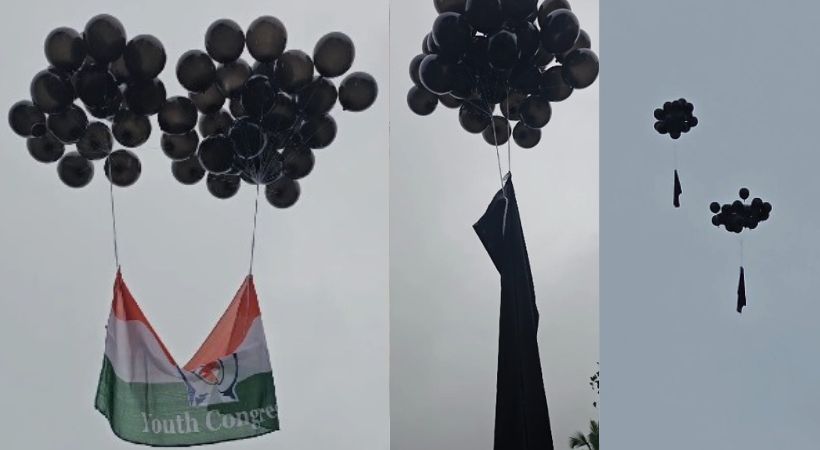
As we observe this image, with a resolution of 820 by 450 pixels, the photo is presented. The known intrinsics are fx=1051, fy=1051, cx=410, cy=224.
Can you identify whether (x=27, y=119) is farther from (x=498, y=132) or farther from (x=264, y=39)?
(x=498, y=132)

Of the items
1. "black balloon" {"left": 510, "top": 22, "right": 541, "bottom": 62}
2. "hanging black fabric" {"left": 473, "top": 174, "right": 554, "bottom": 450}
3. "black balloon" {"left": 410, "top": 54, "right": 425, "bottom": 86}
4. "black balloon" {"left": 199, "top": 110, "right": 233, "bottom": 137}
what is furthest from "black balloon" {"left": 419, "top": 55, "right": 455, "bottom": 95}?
"black balloon" {"left": 199, "top": 110, "right": 233, "bottom": 137}

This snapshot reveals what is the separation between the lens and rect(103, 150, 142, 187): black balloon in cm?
372

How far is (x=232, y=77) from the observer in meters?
3.53

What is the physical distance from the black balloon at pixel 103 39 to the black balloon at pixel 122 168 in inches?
16.1

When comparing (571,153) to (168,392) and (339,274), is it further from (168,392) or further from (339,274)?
(168,392)

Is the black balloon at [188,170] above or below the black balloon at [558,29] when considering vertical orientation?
below

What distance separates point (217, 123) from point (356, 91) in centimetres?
49

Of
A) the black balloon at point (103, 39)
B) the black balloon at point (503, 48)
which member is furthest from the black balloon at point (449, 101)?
the black balloon at point (103, 39)

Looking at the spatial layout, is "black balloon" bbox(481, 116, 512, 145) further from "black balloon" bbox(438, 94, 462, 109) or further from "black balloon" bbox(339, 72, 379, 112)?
"black balloon" bbox(339, 72, 379, 112)

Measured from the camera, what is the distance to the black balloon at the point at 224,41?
3.49m

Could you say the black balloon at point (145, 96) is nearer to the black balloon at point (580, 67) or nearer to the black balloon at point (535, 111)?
the black balloon at point (535, 111)
